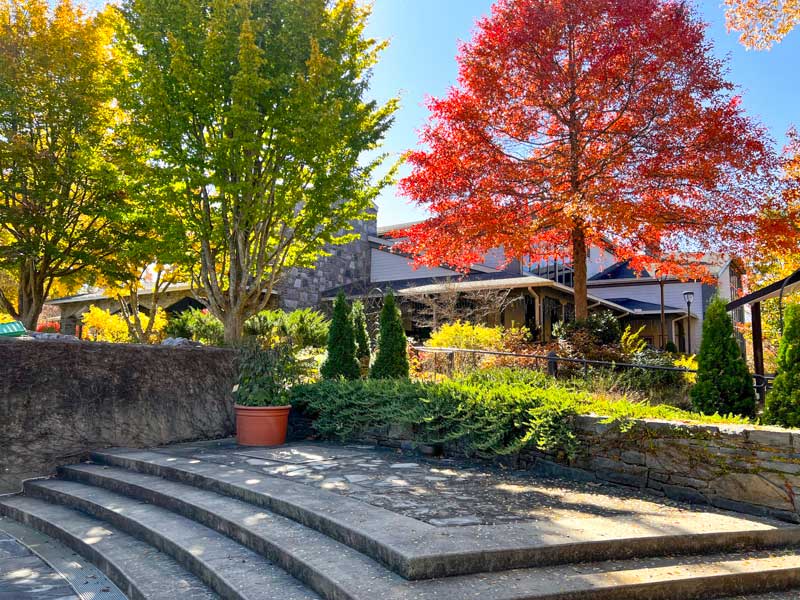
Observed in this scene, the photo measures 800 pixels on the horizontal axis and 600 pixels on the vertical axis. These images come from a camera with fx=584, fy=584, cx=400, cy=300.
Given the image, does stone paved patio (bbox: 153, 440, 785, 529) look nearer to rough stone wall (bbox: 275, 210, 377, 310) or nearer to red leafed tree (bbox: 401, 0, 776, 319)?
red leafed tree (bbox: 401, 0, 776, 319)

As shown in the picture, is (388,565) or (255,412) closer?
(388,565)

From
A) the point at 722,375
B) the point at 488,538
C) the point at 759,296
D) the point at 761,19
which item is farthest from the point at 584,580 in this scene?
the point at 761,19

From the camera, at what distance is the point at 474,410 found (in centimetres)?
577

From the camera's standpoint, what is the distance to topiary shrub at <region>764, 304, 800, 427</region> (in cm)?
470

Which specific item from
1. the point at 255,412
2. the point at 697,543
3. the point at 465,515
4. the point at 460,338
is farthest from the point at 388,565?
the point at 460,338

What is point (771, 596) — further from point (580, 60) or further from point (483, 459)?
point (580, 60)

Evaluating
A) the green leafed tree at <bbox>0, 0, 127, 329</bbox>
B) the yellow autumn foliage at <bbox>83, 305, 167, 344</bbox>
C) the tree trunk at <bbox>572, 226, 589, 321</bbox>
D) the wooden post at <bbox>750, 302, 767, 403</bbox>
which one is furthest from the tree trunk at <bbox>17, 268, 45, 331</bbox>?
the wooden post at <bbox>750, 302, 767, 403</bbox>

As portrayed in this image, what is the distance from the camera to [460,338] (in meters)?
12.2

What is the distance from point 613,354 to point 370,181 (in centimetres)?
524

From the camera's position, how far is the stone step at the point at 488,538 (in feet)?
10.2

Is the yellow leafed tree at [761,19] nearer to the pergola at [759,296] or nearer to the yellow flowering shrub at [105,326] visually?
the pergola at [759,296]

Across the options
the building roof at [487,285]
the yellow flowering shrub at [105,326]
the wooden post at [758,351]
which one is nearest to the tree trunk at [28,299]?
the yellow flowering shrub at [105,326]

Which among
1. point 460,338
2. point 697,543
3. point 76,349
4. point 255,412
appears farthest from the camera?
point 460,338

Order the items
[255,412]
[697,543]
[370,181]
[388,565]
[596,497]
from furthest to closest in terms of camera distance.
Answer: [370,181]
[255,412]
[596,497]
[697,543]
[388,565]
